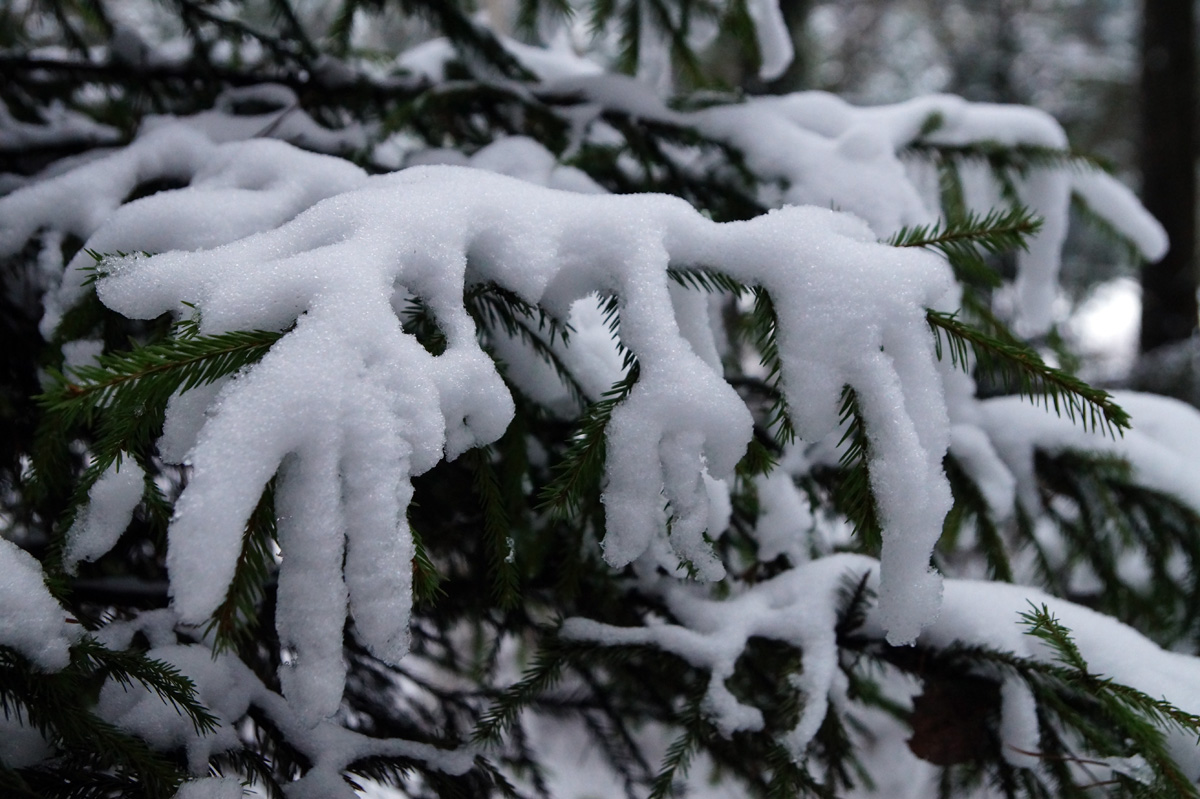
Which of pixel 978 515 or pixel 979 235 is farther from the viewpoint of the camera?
pixel 978 515

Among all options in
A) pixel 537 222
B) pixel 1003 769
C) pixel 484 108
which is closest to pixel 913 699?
pixel 1003 769

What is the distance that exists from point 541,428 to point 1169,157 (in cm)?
696

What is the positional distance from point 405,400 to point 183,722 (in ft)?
2.07

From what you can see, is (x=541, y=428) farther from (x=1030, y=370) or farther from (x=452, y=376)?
(x=1030, y=370)

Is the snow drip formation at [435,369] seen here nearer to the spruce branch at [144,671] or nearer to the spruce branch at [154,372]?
the spruce branch at [154,372]

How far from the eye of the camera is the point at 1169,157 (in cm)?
600

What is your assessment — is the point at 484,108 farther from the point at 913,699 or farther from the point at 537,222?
the point at 913,699

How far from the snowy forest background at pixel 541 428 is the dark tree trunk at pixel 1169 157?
193 inches

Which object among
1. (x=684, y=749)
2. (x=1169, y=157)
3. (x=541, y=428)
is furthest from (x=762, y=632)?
(x=1169, y=157)

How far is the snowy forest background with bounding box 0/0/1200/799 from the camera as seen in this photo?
0.79 m

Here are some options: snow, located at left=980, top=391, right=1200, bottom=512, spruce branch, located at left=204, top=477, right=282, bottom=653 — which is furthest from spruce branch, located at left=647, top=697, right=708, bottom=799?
snow, located at left=980, top=391, right=1200, bottom=512

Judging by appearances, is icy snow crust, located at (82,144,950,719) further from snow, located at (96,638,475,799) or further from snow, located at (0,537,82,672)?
snow, located at (96,638,475,799)

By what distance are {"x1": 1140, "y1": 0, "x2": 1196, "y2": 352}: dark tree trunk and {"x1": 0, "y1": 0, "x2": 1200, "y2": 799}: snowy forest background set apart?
4892mm

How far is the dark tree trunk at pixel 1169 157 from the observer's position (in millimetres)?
5816
